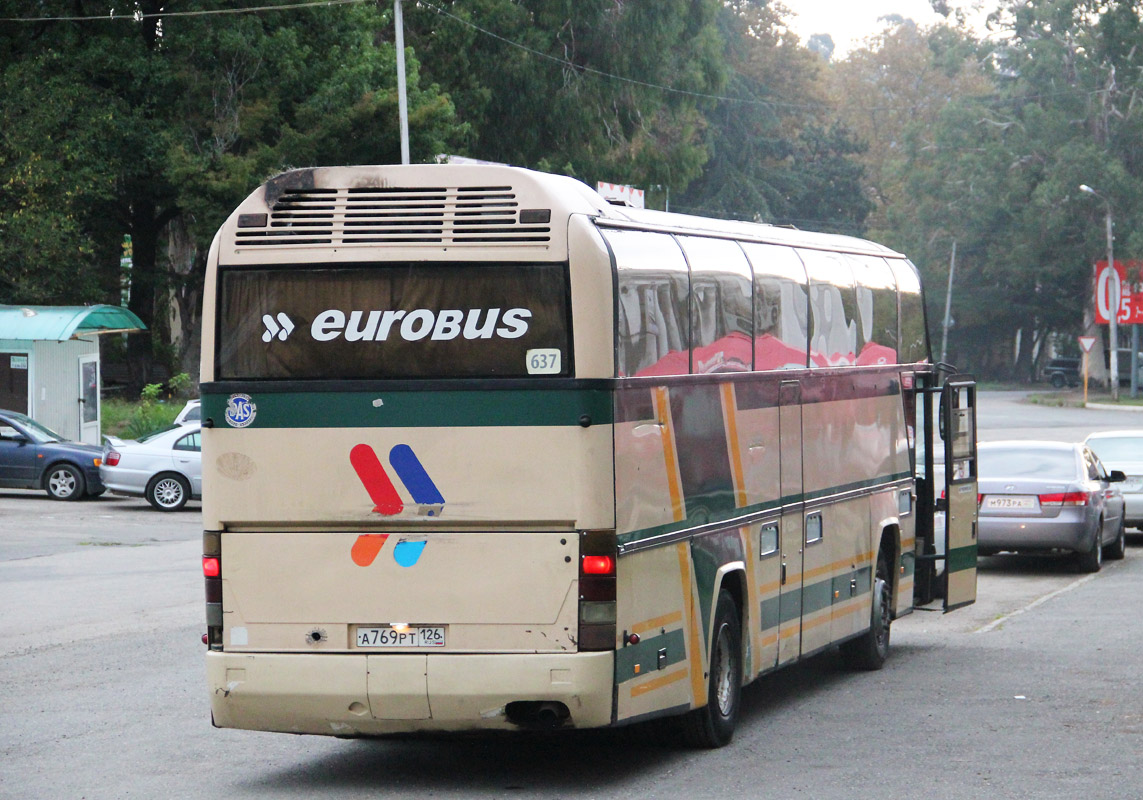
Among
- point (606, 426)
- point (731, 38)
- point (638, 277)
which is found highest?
point (731, 38)

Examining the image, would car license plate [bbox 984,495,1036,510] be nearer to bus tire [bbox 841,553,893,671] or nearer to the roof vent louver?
bus tire [bbox 841,553,893,671]

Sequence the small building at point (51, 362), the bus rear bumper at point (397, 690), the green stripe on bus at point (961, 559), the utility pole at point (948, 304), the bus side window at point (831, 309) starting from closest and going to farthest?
the bus rear bumper at point (397, 690) < the bus side window at point (831, 309) < the green stripe on bus at point (961, 559) < the small building at point (51, 362) < the utility pole at point (948, 304)

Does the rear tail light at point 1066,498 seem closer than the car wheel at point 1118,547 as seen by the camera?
Yes

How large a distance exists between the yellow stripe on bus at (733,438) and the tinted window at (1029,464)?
1045 cm

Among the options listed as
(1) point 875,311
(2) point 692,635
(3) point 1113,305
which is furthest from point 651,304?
(3) point 1113,305

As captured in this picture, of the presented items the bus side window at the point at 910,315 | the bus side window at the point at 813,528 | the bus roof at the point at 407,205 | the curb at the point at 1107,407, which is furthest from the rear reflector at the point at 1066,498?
the curb at the point at 1107,407

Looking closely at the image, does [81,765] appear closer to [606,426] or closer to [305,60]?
[606,426]

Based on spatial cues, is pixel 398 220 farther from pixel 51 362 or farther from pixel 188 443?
pixel 51 362

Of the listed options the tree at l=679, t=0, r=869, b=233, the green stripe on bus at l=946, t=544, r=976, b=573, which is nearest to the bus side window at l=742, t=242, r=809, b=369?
the green stripe on bus at l=946, t=544, r=976, b=573

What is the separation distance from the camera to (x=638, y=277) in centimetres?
875

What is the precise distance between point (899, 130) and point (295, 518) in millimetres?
102443

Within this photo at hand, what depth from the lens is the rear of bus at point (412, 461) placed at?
8.20 metres

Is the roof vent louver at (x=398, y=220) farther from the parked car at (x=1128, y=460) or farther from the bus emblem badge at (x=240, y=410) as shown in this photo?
the parked car at (x=1128, y=460)

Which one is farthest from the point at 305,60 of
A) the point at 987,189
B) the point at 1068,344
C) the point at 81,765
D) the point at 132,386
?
the point at 1068,344
